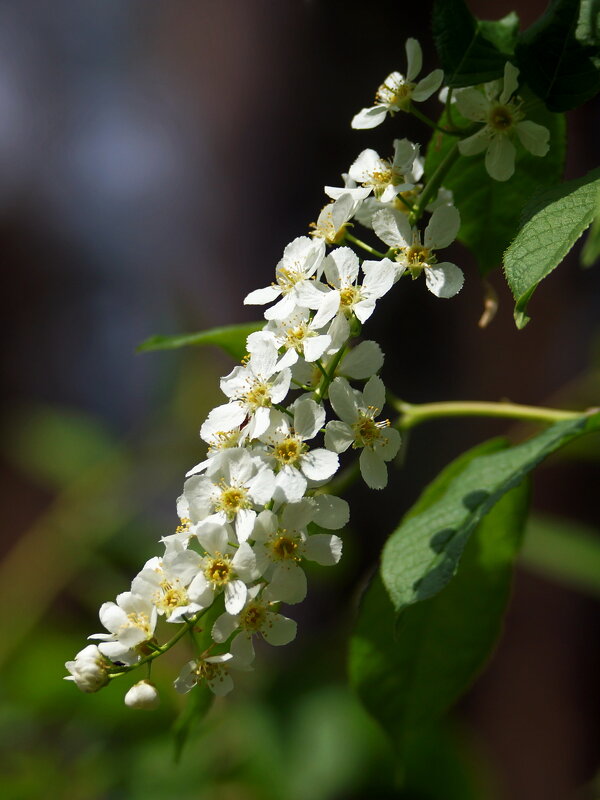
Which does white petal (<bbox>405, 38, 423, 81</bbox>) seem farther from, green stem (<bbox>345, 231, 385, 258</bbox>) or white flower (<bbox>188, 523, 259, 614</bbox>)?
white flower (<bbox>188, 523, 259, 614</bbox>)

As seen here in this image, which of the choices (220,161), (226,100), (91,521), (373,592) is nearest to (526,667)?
(91,521)

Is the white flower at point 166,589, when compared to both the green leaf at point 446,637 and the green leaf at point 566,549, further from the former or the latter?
the green leaf at point 566,549

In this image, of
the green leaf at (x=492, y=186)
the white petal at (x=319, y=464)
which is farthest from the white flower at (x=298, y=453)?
the green leaf at (x=492, y=186)

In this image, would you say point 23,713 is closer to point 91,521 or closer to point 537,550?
point 91,521

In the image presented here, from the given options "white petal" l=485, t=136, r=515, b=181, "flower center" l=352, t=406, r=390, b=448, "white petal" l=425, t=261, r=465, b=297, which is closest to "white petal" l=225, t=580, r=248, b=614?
"flower center" l=352, t=406, r=390, b=448

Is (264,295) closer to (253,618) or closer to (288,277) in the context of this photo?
(288,277)
